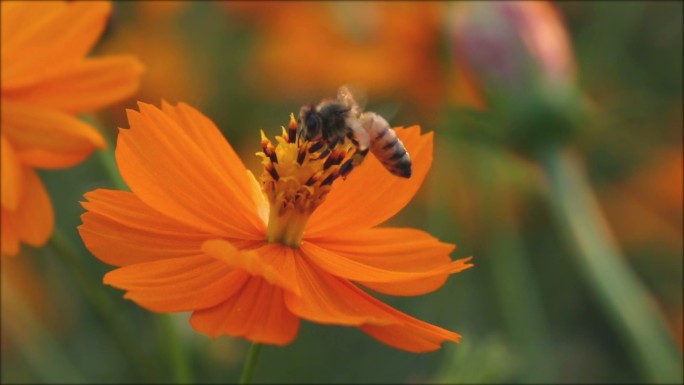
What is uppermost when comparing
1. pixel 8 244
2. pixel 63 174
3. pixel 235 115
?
pixel 235 115

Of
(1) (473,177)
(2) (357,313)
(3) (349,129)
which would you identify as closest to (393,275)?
(2) (357,313)

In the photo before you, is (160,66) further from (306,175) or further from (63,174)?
(306,175)

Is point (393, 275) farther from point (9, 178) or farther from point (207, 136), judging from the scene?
point (9, 178)

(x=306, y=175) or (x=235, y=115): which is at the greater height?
(x=235, y=115)

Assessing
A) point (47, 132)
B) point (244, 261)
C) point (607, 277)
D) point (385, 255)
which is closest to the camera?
point (244, 261)

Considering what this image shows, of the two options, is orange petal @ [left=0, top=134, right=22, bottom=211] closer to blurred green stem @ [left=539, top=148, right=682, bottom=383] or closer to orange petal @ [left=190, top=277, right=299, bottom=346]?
orange petal @ [left=190, top=277, right=299, bottom=346]

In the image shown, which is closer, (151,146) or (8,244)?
(151,146)

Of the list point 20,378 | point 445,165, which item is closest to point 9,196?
point 20,378
